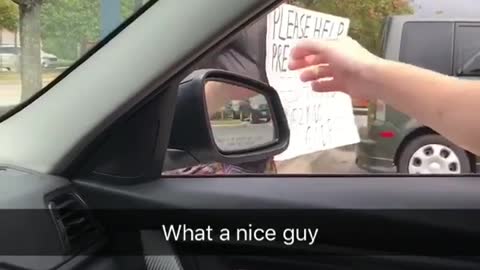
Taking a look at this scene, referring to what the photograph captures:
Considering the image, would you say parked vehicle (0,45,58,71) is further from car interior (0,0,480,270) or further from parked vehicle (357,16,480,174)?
parked vehicle (357,16,480,174)

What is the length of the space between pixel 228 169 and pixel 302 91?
36cm

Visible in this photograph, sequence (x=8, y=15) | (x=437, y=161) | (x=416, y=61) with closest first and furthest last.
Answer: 1. (x=8, y=15)
2. (x=437, y=161)
3. (x=416, y=61)

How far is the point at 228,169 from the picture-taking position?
1.95 m

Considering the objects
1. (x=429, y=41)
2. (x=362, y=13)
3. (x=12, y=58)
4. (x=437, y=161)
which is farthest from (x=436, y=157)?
(x=429, y=41)

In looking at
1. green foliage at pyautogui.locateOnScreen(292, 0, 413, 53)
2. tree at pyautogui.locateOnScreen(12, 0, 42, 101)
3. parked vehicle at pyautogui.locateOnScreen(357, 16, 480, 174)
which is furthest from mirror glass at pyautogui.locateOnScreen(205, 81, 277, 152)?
parked vehicle at pyautogui.locateOnScreen(357, 16, 480, 174)

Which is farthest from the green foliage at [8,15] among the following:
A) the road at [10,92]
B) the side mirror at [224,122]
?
the side mirror at [224,122]

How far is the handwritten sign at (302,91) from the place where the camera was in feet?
6.77

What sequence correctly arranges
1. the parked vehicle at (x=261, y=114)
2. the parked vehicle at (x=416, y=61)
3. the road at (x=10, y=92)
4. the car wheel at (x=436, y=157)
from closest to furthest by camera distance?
the road at (x=10, y=92), the parked vehicle at (x=261, y=114), the car wheel at (x=436, y=157), the parked vehicle at (x=416, y=61)

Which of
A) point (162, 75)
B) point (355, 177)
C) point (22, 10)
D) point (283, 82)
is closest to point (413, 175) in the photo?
point (355, 177)

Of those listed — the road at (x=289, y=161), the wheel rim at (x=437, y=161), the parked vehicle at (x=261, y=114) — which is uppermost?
the parked vehicle at (x=261, y=114)

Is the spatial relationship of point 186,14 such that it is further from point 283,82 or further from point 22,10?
point 283,82

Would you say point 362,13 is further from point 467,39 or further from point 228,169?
point 467,39

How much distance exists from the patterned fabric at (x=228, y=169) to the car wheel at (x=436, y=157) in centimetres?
49

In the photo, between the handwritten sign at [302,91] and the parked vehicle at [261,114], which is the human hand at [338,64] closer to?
the handwritten sign at [302,91]
